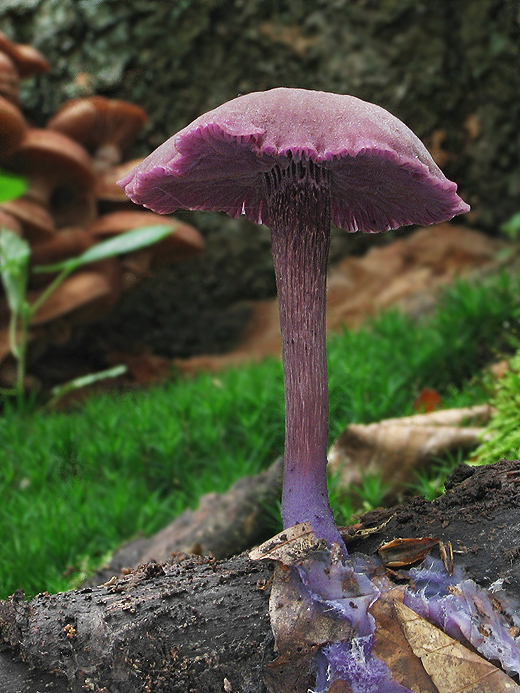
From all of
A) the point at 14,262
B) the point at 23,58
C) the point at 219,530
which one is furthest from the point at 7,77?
the point at 219,530

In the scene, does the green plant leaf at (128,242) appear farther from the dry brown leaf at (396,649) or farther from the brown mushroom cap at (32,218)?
the dry brown leaf at (396,649)

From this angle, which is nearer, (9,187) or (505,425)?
(9,187)

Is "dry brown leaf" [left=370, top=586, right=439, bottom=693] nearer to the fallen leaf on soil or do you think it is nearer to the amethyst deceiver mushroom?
the amethyst deceiver mushroom

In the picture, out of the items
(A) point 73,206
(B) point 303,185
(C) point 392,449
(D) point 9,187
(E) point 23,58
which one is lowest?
(C) point 392,449

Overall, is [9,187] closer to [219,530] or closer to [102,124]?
[219,530]

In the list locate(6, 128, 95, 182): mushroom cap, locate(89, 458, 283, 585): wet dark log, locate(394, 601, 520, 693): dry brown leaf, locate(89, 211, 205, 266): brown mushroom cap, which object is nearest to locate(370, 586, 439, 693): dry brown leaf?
locate(394, 601, 520, 693): dry brown leaf

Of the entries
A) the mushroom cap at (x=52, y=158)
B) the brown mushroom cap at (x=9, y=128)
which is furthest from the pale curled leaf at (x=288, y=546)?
the mushroom cap at (x=52, y=158)

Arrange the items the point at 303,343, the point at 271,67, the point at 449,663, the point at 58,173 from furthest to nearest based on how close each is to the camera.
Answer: the point at 271,67
the point at 58,173
the point at 303,343
the point at 449,663

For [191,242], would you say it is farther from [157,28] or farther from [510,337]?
[510,337]
